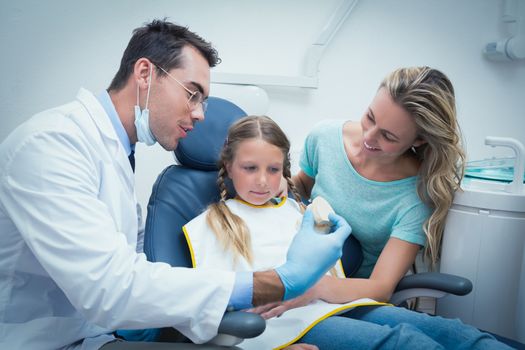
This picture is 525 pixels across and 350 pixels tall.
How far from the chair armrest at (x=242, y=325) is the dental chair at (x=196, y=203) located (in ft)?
1.37

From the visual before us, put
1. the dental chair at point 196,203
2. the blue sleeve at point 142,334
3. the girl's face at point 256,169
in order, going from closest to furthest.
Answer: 1. the blue sleeve at point 142,334
2. the dental chair at point 196,203
3. the girl's face at point 256,169

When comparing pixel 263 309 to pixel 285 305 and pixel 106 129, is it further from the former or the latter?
pixel 106 129

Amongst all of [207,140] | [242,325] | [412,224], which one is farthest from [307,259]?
[207,140]

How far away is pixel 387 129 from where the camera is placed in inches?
55.5

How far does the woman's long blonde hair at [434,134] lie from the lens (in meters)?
1.38

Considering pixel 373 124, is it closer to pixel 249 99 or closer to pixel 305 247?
pixel 305 247

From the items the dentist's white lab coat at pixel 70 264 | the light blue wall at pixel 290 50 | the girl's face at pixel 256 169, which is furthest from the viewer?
the light blue wall at pixel 290 50

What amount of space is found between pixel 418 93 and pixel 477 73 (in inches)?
55.5

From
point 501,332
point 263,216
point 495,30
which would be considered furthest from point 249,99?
point 495,30

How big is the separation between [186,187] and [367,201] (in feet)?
1.89

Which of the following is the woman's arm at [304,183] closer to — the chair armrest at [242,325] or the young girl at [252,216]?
the young girl at [252,216]

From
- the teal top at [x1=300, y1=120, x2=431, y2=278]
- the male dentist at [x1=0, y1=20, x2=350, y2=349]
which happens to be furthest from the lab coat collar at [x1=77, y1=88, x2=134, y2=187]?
the teal top at [x1=300, y1=120, x2=431, y2=278]

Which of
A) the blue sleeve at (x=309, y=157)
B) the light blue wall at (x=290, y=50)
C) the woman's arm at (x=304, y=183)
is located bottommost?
the woman's arm at (x=304, y=183)

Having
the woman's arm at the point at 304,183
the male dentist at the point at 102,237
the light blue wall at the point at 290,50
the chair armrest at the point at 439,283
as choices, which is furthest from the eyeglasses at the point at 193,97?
the light blue wall at the point at 290,50
